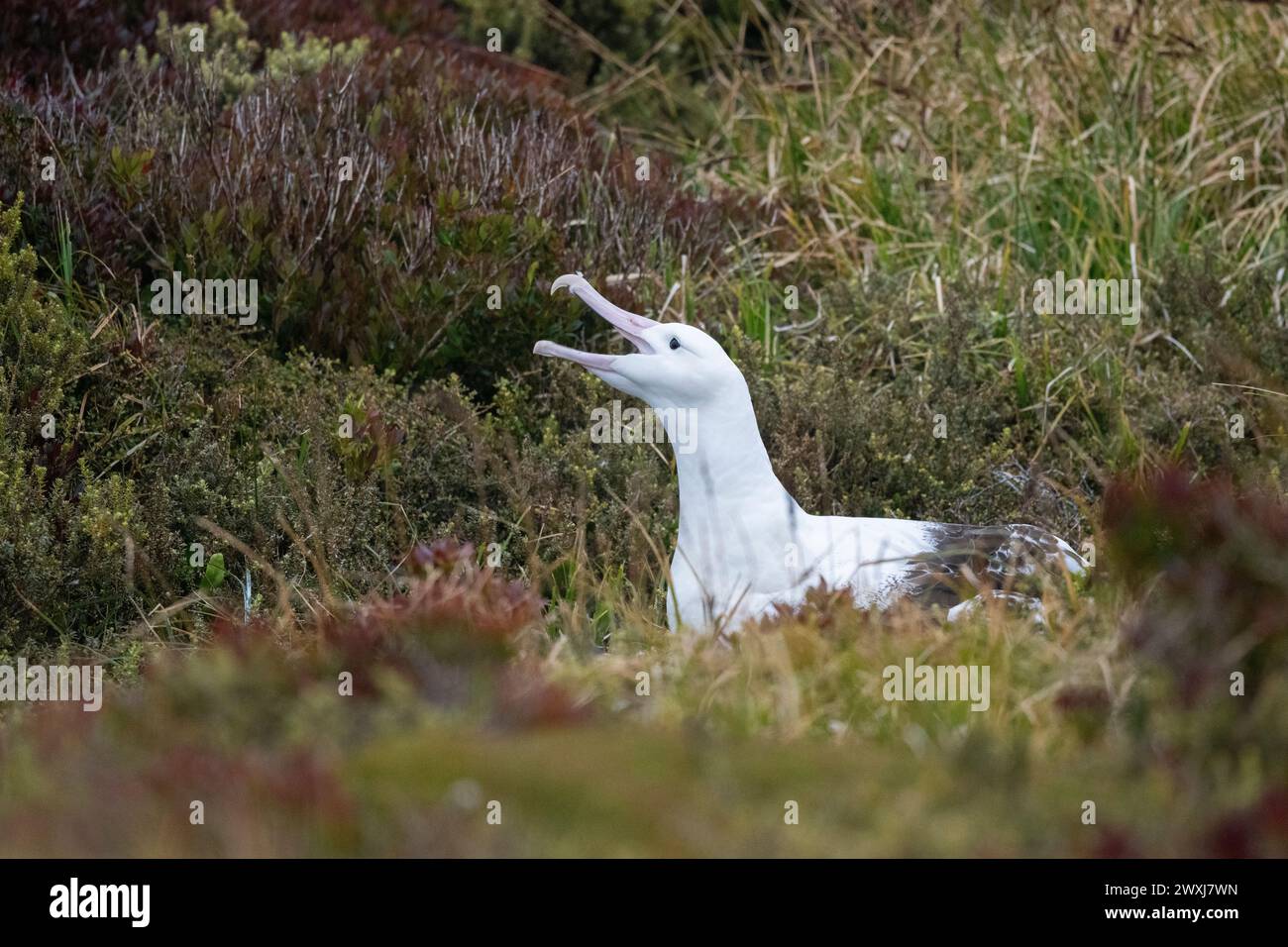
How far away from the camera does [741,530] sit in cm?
455

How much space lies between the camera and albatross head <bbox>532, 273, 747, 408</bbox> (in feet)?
14.9

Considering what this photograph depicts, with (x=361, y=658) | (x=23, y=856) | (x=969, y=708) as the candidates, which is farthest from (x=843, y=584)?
(x=23, y=856)

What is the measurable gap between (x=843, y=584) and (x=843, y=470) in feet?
5.74

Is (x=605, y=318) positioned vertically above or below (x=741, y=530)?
above

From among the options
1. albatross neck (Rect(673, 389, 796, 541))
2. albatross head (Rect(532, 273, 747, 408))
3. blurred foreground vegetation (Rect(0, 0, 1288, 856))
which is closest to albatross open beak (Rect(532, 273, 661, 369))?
albatross head (Rect(532, 273, 747, 408))

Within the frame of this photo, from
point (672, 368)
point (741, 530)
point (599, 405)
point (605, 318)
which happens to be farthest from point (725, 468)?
point (599, 405)

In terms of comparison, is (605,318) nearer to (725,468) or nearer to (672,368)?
(672,368)

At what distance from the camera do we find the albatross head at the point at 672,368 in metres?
4.53

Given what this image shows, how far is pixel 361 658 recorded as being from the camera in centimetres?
335

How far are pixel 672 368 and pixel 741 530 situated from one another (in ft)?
1.57

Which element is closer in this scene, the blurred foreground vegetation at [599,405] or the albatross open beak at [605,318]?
the blurred foreground vegetation at [599,405]

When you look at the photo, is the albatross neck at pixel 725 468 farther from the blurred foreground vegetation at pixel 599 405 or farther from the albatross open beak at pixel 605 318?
the blurred foreground vegetation at pixel 599 405

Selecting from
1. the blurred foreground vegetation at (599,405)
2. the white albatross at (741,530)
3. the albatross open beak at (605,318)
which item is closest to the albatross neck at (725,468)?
the white albatross at (741,530)
